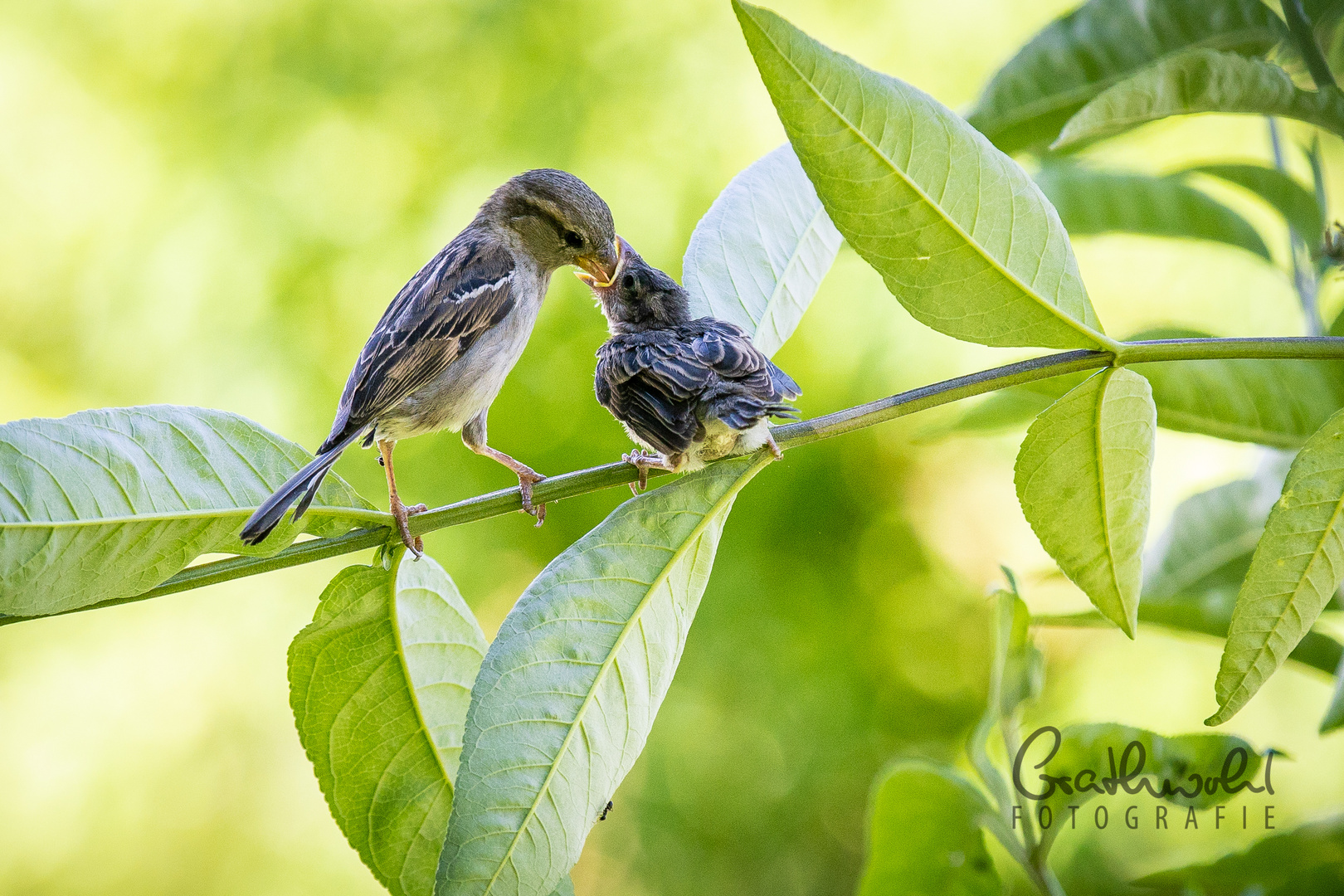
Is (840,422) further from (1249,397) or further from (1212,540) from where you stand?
(1212,540)

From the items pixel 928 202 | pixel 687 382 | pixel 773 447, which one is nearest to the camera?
pixel 928 202

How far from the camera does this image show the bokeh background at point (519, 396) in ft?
7.81

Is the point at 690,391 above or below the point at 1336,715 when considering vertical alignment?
above

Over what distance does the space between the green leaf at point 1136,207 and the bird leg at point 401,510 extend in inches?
32.9

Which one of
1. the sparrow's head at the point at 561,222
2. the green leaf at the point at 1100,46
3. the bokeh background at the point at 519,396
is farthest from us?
the bokeh background at the point at 519,396

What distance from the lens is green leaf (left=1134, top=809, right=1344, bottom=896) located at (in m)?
0.98

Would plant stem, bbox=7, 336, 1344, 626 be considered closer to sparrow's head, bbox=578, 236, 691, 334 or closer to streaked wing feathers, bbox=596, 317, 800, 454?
streaked wing feathers, bbox=596, 317, 800, 454

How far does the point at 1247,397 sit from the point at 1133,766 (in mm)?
378

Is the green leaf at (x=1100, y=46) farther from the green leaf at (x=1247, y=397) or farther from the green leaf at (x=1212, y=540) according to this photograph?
the green leaf at (x=1212, y=540)

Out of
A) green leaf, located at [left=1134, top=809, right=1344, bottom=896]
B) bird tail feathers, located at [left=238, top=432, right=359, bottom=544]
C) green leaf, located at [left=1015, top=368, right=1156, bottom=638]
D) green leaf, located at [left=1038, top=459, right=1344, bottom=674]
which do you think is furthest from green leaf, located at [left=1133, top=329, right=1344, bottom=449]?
bird tail feathers, located at [left=238, top=432, right=359, bottom=544]

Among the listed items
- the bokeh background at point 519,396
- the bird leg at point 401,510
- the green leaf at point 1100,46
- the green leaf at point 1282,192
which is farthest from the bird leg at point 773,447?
the bokeh background at point 519,396

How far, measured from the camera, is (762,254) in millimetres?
909

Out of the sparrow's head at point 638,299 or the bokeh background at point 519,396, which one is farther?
the bokeh background at point 519,396

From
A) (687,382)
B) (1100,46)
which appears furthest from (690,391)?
(1100,46)
